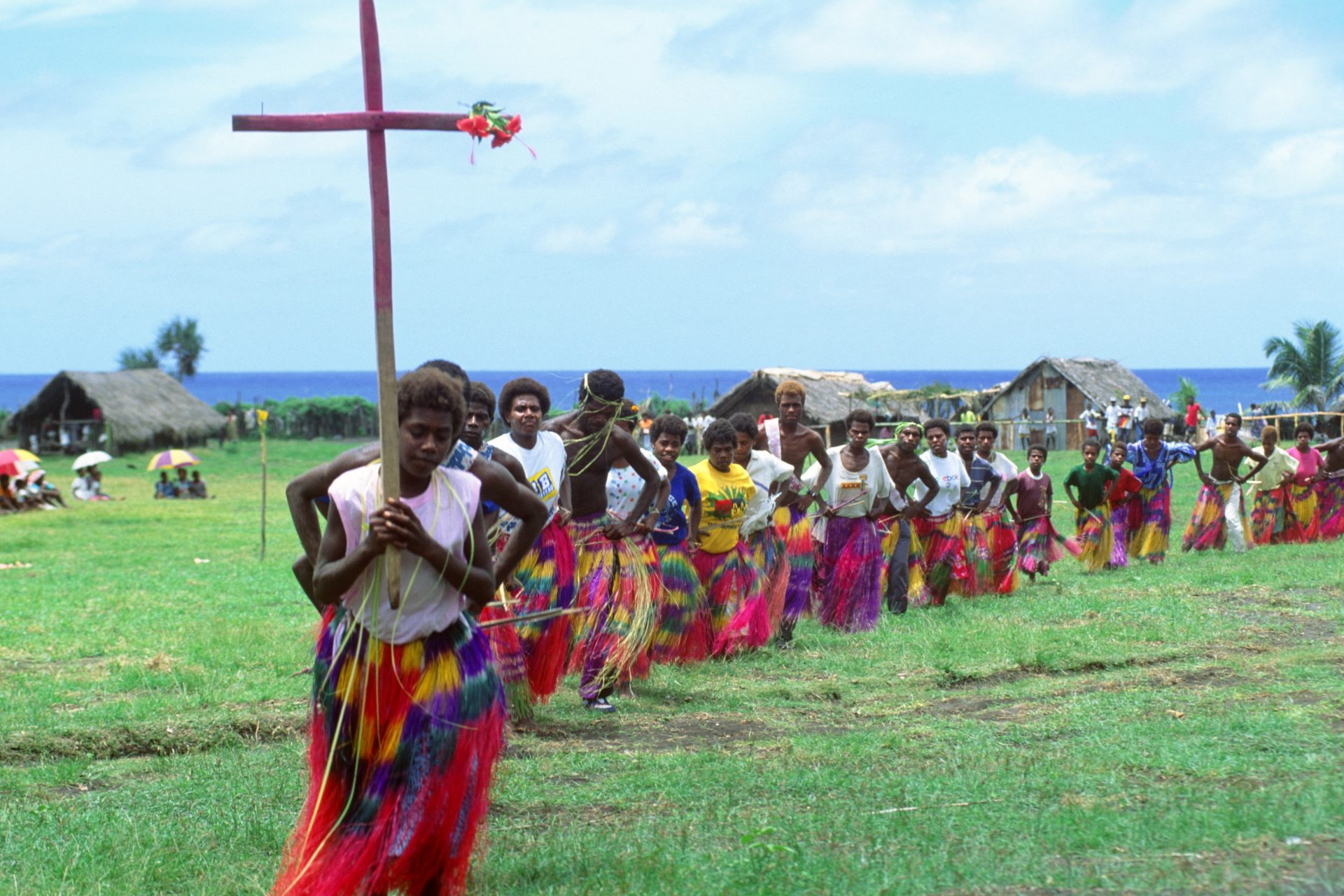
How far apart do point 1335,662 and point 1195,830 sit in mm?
3981

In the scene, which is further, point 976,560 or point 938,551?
point 976,560

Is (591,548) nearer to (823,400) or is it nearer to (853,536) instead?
(853,536)

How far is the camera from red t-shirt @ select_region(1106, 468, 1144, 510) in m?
14.4

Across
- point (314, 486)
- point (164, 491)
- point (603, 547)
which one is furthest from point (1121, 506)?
point (164, 491)

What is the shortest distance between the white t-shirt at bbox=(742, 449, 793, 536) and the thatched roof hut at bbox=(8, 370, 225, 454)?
39254 mm

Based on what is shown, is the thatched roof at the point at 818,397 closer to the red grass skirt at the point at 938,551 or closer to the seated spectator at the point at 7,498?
the seated spectator at the point at 7,498

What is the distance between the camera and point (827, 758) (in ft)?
20.3

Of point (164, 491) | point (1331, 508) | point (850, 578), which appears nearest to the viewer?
point (850, 578)

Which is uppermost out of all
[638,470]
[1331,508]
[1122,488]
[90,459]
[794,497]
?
[638,470]

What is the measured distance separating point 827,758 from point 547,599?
6.38ft

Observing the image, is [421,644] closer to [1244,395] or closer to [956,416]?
[956,416]

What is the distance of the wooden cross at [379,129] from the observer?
407 cm

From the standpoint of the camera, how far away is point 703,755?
6.42 m

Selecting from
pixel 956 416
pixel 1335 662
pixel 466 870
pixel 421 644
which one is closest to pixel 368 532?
pixel 421 644
